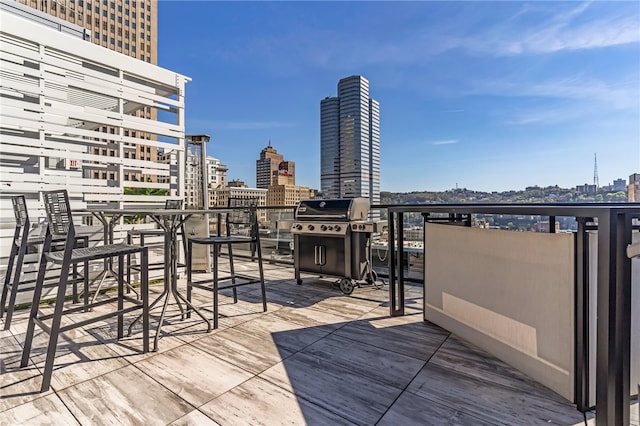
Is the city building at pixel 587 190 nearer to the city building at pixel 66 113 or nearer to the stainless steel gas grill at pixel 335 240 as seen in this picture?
the stainless steel gas grill at pixel 335 240

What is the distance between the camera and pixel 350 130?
12711mm

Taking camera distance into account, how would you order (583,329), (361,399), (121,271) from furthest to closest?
1. (121,271)
2. (361,399)
3. (583,329)

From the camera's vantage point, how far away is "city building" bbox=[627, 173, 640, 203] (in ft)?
9.38

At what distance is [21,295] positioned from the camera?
9.84ft

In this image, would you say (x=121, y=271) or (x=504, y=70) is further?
(x=504, y=70)

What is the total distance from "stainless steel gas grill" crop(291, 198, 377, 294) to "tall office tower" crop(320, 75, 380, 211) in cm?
733

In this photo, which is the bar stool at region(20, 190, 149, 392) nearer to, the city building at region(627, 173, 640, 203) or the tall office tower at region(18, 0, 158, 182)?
the city building at region(627, 173, 640, 203)

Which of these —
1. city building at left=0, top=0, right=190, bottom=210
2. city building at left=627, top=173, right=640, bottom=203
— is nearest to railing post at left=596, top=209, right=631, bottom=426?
city building at left=627, top=173, right=640, bottom=203

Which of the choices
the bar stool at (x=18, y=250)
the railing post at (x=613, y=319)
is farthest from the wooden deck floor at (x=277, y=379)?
the railing post at (x=613, y=319)

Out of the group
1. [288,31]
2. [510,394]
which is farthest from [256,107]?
[510,394]

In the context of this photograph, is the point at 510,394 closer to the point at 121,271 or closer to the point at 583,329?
the point at 583,329

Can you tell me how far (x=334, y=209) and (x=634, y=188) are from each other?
293 cm

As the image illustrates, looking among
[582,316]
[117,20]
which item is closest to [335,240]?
[582,316]

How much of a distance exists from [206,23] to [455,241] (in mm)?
9544
